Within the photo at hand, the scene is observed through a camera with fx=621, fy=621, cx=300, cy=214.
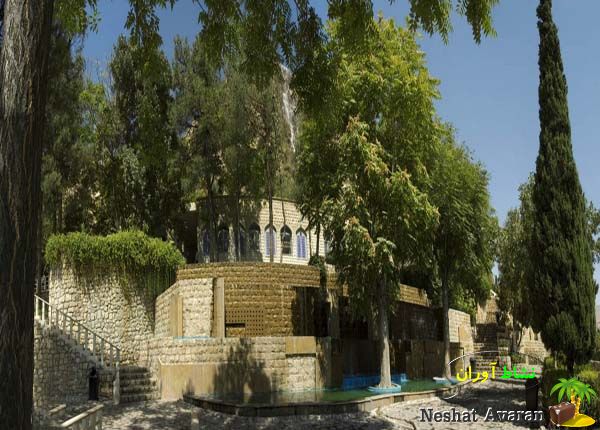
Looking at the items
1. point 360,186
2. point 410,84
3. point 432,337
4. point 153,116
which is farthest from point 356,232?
point 432,337

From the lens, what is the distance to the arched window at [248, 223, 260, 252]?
37.8m

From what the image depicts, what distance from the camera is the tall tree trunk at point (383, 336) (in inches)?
866

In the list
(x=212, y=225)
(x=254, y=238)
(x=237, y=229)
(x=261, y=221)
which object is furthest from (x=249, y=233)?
(x=212, y=225)

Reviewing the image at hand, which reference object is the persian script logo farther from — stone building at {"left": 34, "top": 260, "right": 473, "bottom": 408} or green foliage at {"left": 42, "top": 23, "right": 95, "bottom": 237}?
green foliage at {"left": 42, "top": 23, "right": 95, "bottom": 237}

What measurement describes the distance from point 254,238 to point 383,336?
1680cm

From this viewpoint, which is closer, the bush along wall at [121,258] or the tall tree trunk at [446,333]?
the bush along wall at [121,258]

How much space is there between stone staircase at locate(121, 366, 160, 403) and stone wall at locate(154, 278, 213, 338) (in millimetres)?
2530

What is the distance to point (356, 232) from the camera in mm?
20828

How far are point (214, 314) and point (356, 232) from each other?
647 centimetres

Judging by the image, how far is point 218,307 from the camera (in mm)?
23172

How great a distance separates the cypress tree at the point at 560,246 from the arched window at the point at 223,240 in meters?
24.9

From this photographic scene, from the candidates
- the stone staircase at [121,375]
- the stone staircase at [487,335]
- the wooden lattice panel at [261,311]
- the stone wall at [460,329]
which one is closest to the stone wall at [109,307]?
the stone staircase at [121,375]

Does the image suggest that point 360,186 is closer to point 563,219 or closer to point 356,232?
point 356,232

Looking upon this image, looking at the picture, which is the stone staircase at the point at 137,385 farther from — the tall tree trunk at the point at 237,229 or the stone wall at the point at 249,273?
the tall tree trunk at the point at 237,229
